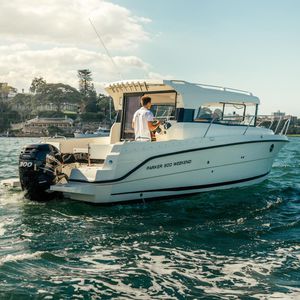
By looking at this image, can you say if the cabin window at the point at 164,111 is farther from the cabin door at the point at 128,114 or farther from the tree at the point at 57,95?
the tree at the point at 57,95

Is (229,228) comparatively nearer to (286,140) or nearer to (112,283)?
(112,283)

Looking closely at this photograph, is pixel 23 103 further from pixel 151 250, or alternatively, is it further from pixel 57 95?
pixel 151 250

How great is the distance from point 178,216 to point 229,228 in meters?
1.13

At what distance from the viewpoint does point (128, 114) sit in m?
11.0

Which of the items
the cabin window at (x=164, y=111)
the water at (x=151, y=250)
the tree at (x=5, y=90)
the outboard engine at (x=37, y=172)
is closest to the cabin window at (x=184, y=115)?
the cabin window at (x=164, y=111)

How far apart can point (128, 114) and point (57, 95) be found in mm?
140054

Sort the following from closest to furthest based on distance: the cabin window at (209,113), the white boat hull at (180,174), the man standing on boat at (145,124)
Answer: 1. the white boat hull at (180,174)
2. the man standing on boat at (145,124)
3. the cabin window at (209,113)

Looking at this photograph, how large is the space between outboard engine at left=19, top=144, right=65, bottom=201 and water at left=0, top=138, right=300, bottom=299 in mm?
260

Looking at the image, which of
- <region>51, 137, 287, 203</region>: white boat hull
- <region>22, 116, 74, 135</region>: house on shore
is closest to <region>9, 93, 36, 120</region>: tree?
<region>22, 116, 74, 135</region>: house on shore

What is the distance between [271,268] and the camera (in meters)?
5.29

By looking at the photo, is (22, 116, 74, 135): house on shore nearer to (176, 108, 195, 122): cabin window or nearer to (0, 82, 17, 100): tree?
(0, 82, 17, 100): tree

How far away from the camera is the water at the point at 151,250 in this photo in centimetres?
453

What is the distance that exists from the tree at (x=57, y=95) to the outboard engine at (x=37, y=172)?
13794cm

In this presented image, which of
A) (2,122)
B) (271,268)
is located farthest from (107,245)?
(2,122)
